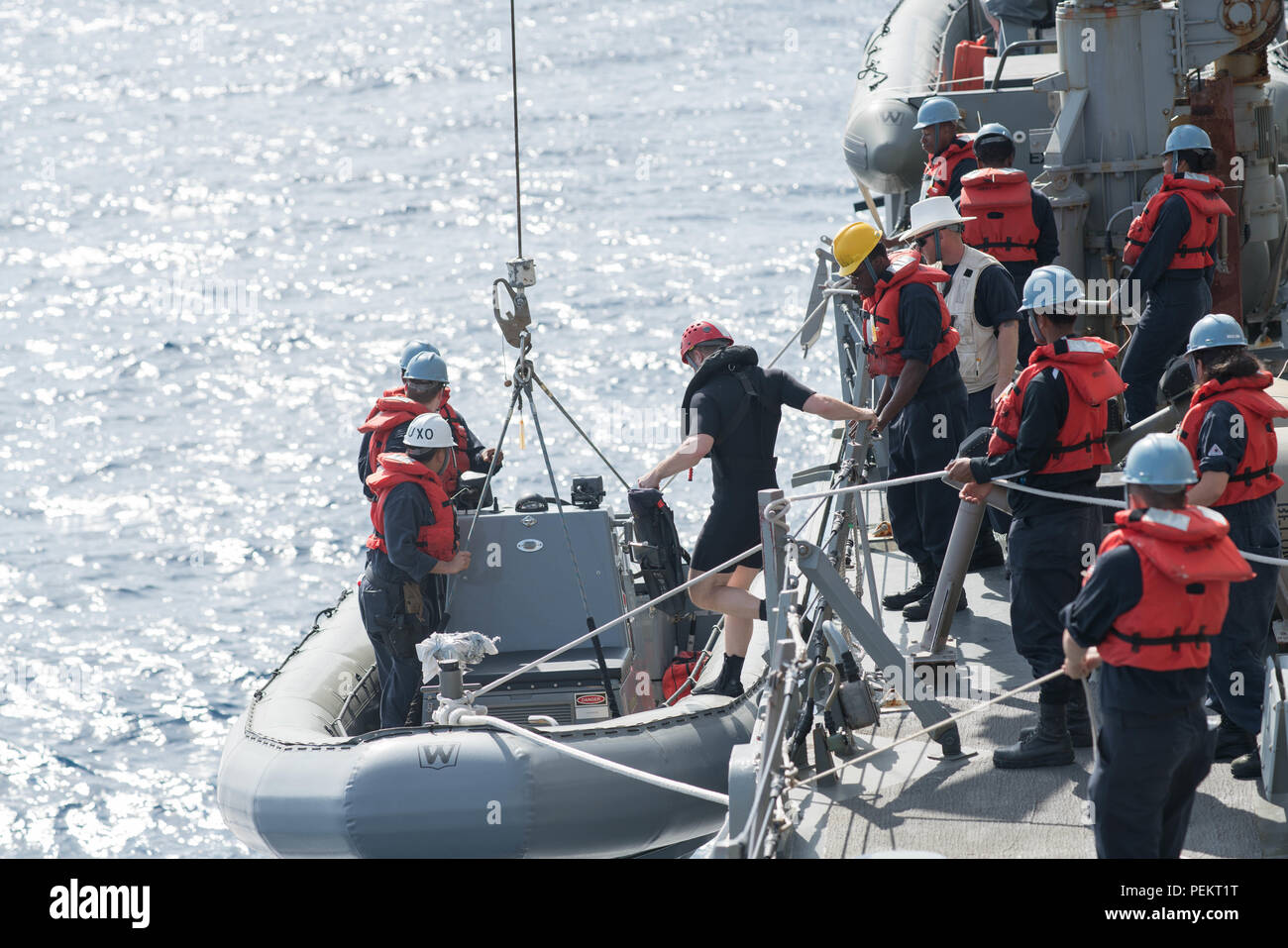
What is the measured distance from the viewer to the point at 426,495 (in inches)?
299

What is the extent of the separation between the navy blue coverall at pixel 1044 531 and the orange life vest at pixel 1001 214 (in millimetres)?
2484

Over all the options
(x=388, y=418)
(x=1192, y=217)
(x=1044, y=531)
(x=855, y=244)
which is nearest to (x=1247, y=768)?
(x=1044, y=531)

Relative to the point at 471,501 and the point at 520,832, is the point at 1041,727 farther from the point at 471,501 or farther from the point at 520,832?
the point at 471,501

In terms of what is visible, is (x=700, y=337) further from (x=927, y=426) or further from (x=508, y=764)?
(x=508, y=764)

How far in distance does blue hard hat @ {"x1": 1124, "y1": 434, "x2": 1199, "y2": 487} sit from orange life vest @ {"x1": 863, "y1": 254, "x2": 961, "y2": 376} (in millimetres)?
2668

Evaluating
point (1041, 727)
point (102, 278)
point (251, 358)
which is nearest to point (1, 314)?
point (102, 278)

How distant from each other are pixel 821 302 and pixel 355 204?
94.5ft

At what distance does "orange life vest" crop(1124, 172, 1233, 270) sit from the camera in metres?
7.71

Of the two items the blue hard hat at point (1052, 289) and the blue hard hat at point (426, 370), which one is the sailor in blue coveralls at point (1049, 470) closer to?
the blue hard hat at point (1052, 289)

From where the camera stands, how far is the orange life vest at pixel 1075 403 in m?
5.38

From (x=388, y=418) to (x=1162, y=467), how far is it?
14.9ft

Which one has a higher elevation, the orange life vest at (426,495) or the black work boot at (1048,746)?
the orange life vest at (426,495)

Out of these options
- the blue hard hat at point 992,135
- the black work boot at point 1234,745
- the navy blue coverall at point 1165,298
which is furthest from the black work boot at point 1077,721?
the blue hard hat at point 992,135

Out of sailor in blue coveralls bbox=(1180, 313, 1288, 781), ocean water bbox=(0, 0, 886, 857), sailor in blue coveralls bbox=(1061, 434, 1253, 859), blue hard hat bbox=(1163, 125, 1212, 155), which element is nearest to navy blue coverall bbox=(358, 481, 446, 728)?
sailor in blue coveralls bbox=(1180, 313, 1288, 781)
